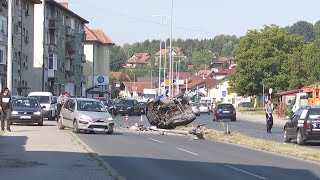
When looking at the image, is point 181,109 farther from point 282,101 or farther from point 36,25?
point 36,25

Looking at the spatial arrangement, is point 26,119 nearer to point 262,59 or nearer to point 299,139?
point 299,139

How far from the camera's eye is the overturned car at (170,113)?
3553 cm

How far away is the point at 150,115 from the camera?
36.7 meters

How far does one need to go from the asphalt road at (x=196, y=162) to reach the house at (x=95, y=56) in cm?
9186

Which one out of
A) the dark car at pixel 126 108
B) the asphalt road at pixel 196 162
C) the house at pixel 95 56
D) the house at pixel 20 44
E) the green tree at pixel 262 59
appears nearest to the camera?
the asphalt road at pixel 196 162

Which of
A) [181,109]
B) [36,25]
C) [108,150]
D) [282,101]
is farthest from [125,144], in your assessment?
[36,25]

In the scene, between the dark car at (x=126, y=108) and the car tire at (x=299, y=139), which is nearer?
the car tire at (x=299, y=139)

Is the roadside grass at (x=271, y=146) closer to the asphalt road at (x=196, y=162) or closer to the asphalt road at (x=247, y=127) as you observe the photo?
the asphalt road at (x=196, y=162)

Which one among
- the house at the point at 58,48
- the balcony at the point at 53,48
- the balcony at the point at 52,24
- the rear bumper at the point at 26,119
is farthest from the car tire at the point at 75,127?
the balcony at the point at 52,24

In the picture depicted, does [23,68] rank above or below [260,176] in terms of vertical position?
above

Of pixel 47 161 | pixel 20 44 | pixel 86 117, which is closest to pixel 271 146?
pixel 86 117

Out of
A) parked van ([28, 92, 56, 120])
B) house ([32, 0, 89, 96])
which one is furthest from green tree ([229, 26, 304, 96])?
parked van ([28, 92, 56, 120])

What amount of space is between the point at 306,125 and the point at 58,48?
66057mm

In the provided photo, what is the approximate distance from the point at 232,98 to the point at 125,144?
384ft
